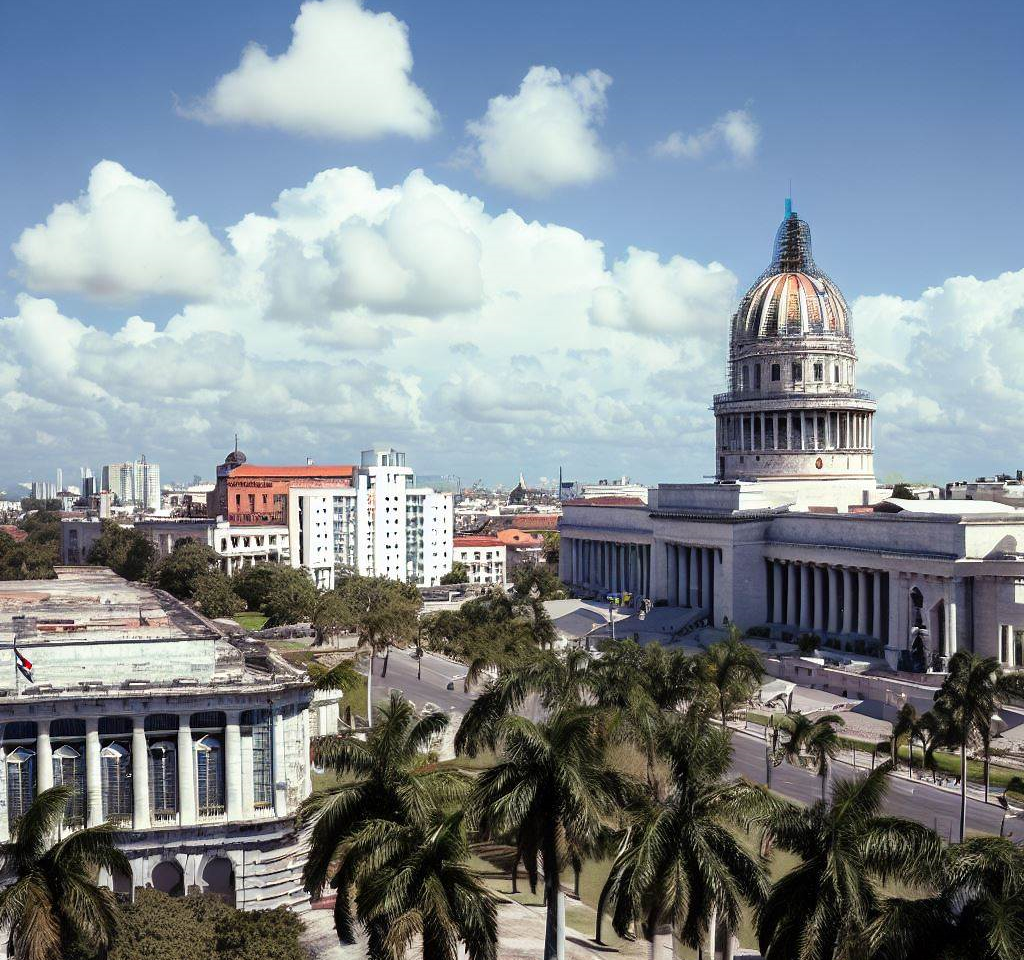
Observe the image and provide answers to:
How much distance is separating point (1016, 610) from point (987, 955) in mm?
68862

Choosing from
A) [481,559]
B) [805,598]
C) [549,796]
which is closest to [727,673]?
[549,796]

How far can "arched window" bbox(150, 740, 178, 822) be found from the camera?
1607 inches

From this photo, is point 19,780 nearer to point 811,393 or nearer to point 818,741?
point 818,741

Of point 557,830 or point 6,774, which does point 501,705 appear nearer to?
point 557,830

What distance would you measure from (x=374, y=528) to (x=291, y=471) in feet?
67.7

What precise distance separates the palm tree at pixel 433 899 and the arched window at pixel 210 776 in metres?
14.2

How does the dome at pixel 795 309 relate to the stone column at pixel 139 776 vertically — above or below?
above

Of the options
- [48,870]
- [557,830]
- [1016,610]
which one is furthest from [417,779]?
[1016,610]

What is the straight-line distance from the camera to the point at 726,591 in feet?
379

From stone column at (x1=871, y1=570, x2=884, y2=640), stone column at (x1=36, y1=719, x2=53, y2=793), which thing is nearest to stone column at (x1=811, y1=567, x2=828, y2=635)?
stone column at (x1=871, y1=570, x2=884, y2=640)

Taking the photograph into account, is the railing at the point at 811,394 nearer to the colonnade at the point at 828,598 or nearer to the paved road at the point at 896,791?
the colonnade at the point at 828,598

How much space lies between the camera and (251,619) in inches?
5113

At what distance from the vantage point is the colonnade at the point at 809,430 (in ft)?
432

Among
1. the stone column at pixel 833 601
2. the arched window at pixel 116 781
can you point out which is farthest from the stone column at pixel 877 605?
the arched window at pixel 116 781
